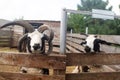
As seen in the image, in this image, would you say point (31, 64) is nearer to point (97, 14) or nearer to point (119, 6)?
point (97, 14)

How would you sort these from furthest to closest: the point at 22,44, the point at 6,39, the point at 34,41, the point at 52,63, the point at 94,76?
the point at 6,39 → the point at 22,44 → the point at 34,41 → the point at 94,76 → the point at 52,63

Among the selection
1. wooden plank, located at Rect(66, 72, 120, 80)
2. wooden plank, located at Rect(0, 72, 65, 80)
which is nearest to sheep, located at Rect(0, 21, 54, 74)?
wooden plank, located at Rect(0, 72, 65, 80)

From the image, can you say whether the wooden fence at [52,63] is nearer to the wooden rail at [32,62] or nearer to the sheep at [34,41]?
the wooden rail at [32,62]

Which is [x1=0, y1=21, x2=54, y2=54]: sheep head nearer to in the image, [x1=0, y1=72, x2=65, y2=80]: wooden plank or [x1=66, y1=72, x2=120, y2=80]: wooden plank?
[x1=0, y1=72, x2=65, y2=80]: wooden plank

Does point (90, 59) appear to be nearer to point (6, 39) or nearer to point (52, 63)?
point (52, 63)

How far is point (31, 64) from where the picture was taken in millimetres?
4262

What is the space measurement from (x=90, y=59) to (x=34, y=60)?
89 centimetres

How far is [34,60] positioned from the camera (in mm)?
4250

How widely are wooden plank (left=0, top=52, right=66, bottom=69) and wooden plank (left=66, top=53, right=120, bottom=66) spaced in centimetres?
20

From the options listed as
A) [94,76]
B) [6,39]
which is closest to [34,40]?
[94,76]

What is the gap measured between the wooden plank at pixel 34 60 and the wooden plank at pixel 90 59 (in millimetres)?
195

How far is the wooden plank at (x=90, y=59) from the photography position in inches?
173

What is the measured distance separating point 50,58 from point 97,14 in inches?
42.0

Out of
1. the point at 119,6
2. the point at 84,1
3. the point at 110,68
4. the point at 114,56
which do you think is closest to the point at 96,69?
the point at 110,68
